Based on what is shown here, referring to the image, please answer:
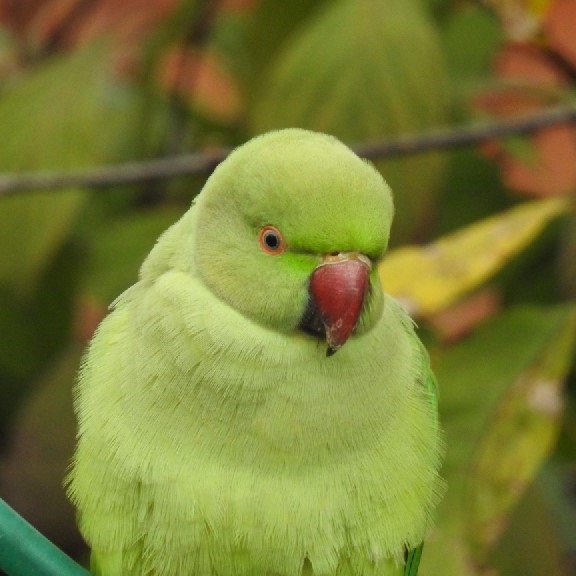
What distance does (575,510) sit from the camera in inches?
100

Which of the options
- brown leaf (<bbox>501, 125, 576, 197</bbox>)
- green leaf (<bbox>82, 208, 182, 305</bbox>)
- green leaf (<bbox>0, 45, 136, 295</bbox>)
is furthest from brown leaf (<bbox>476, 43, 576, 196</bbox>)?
green leaf (<bbox>0, 45, 136, 295</bbox>)

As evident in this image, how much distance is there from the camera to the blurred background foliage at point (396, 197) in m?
1.98

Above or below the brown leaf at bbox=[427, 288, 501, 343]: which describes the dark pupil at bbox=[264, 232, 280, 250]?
above

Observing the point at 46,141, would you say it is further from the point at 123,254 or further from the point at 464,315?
the point at 464,315

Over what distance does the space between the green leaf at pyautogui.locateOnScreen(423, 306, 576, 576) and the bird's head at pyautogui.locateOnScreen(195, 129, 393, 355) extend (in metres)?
0.56

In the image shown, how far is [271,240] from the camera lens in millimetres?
1353

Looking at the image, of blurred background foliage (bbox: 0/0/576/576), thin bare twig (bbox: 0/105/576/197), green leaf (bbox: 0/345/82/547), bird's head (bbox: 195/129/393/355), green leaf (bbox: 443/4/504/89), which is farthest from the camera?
green leaf (bbox: 443/4/504/89)

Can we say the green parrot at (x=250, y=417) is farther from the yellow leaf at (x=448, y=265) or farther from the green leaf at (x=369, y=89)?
the green leaf at (x=369, y=89)

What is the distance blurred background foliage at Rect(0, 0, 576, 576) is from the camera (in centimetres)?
198

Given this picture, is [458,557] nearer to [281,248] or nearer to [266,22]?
[281,248]

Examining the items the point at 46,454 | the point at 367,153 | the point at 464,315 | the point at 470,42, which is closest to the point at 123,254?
the point at 46,454

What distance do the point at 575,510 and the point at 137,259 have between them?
1162mm

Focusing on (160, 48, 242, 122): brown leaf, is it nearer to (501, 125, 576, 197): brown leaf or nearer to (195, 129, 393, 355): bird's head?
(501, 125, 576, 197): brown leaf

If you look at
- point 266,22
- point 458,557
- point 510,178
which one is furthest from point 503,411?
point 266,22
